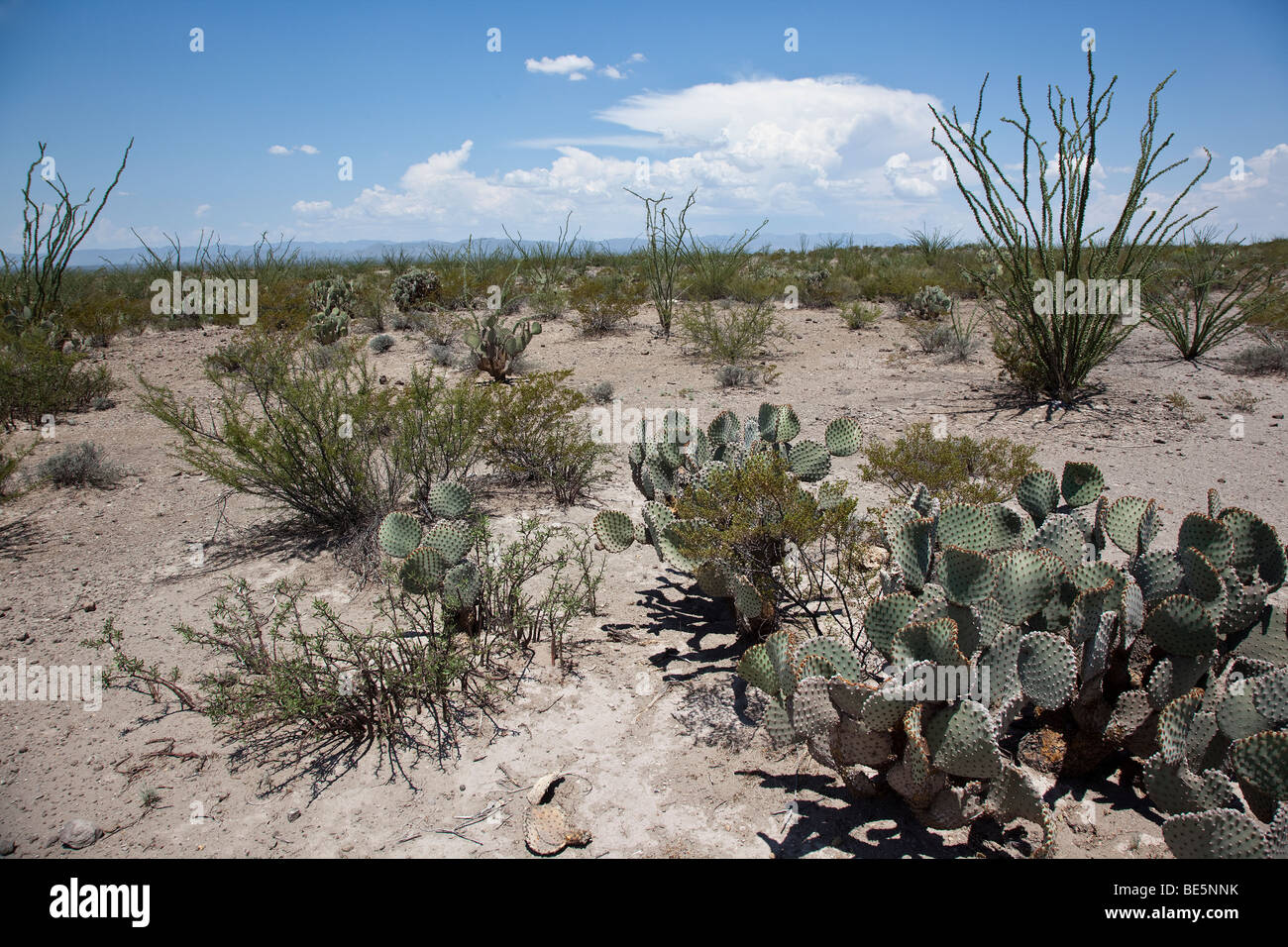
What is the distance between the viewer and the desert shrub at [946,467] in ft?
16.3

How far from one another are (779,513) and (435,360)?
7.58 m

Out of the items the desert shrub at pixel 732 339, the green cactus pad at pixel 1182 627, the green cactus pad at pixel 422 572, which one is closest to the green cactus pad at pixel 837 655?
the green cactus pad at pixel 1182 627

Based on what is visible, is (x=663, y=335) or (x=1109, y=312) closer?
(x=1109, y=312)

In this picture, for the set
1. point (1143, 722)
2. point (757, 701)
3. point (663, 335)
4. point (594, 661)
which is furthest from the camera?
point (663, 335)

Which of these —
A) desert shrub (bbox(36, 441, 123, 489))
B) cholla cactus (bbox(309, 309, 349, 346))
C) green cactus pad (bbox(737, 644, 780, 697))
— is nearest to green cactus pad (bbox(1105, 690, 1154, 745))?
green cactus pad (bbox(737, 644, 780, 697))

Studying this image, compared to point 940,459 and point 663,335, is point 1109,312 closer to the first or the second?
point 940,459

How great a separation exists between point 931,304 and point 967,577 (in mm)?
12812

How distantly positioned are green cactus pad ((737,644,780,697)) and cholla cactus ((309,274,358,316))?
12.4 m

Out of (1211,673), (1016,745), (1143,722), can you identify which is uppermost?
(1211,673)

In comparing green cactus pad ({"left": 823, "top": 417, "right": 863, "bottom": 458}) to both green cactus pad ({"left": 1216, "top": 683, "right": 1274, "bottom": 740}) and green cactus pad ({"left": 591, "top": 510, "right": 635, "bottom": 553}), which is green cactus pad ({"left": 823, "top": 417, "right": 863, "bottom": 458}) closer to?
green cactus pad ({"left": 591, "top": 510, "right": 635, "bottom": 553})

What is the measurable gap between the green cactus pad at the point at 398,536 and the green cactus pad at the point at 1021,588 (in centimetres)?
286

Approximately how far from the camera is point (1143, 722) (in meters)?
2.66

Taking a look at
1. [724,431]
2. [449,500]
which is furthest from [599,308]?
[449,500]

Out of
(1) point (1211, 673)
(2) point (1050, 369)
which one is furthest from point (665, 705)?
(2) point (1050, 369)
